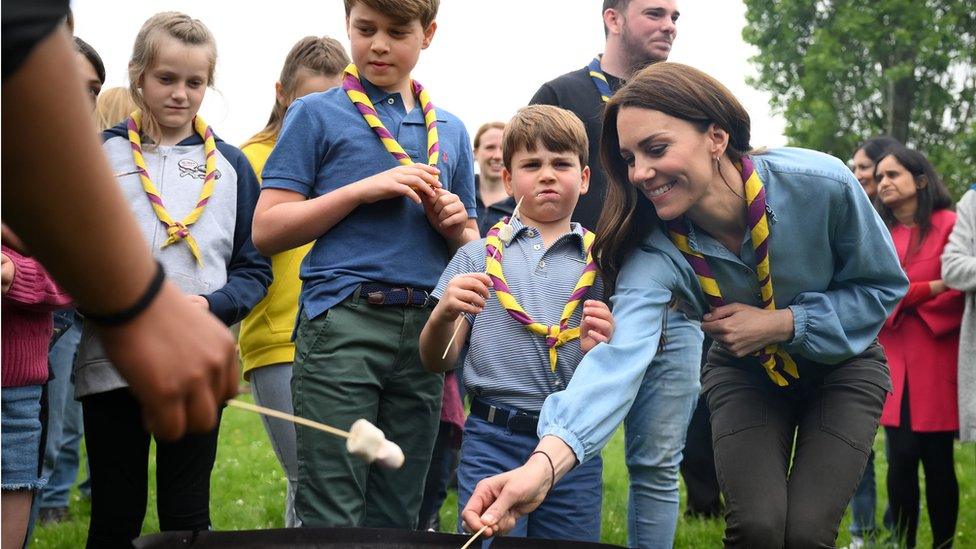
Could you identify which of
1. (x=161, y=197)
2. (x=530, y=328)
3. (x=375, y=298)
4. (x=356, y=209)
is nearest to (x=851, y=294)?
(x=530, y=328)

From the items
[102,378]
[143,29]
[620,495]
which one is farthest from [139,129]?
[620,495]

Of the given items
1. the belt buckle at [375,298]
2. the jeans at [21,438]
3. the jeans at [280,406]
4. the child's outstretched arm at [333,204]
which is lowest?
the jeans at [280,406]

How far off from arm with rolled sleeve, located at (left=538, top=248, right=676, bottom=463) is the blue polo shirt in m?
0.65

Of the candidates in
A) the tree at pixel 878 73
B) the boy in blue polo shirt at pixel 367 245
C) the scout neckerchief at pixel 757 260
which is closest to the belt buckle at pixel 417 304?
the boy in blue polo shirt at pixel 367 245

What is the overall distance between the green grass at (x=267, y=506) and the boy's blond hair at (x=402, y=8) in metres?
2.48

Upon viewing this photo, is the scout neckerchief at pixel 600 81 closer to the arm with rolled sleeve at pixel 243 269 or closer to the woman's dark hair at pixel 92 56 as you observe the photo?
the arm with rolled sleeve at pixel 243 269

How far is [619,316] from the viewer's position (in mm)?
3080

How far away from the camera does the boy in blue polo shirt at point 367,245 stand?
3199 millimetres

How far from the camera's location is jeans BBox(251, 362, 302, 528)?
3.88m

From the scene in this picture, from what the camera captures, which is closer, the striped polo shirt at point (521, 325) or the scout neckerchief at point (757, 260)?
the scout neckerchief at point (757, 260)

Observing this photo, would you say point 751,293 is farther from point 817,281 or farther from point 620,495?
point 620,495

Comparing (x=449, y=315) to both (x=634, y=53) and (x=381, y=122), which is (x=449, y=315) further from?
(x=634, y=53)

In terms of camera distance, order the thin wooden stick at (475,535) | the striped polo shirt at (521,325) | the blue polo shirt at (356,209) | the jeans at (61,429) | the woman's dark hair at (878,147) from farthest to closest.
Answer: the woman's dark hair at (878,147) → the jeans at (61,429) → the striped polo shirt at (521,325) → the blue polo shirt at (356,209) → the thin wooden stick at (475,535)

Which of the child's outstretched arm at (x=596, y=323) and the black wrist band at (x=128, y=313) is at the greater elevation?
the black wrist band at (x=128, y=313)
